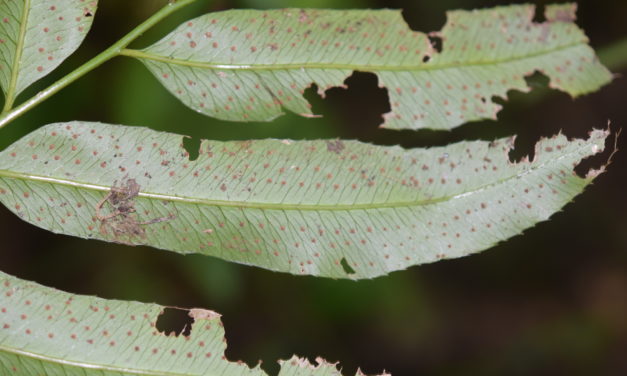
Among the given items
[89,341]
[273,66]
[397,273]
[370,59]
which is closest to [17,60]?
[273,66]

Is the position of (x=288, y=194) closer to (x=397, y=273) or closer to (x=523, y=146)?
(x=397, y=273)

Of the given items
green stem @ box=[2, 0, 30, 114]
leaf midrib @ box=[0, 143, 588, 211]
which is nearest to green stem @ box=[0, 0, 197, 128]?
green stem @ box=[2, 0, 30, 114]

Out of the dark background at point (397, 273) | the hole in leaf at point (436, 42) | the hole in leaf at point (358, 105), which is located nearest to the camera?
the hole in leaf at point (436, 42)

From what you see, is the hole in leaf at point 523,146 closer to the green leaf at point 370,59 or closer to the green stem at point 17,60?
the green leaf at point 370,59

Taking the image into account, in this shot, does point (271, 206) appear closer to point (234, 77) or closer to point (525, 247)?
point (234, 77)

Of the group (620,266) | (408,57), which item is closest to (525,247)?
(620,266)

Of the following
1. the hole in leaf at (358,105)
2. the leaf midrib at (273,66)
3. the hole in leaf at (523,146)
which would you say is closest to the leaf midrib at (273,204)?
the leaf midrib at (273,66)
